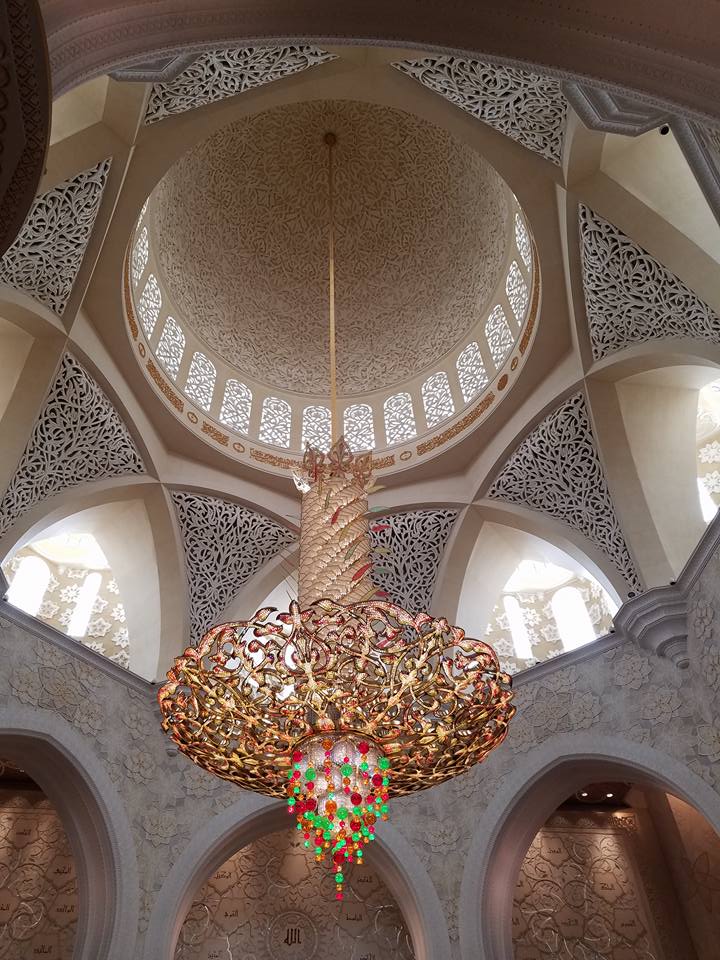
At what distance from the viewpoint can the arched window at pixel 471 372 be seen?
28.1ft

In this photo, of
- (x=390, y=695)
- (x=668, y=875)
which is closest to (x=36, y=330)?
(x=390, y=695)

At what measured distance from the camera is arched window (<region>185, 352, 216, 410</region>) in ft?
28.1

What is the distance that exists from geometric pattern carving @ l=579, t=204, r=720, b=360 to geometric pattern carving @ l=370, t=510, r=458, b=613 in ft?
9.78

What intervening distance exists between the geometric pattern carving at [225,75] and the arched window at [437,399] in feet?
14.7

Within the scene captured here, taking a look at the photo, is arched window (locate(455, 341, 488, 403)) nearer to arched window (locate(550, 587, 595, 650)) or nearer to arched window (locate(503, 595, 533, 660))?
arched window (locate(503, 595, 533, 660))

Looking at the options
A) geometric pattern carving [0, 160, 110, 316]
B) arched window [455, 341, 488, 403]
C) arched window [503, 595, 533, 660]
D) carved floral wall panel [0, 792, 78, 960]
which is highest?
arched window [455, 341, 488, 403]

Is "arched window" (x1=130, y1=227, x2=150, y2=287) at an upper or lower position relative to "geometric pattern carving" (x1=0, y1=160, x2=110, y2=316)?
upper

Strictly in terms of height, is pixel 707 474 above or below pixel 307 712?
above

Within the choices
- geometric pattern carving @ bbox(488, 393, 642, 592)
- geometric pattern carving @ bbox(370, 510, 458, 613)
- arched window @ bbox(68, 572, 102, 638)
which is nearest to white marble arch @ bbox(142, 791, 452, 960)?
geometric pattern carving @ bbox(370, 510, 458, 613)

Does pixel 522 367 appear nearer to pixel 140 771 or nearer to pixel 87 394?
pixel 87 394

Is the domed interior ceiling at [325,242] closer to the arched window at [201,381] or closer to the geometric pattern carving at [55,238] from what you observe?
the arched window at [201,381]

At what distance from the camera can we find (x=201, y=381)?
8.80m

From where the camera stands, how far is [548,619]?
9250mm

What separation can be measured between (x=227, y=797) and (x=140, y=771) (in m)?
0.92
